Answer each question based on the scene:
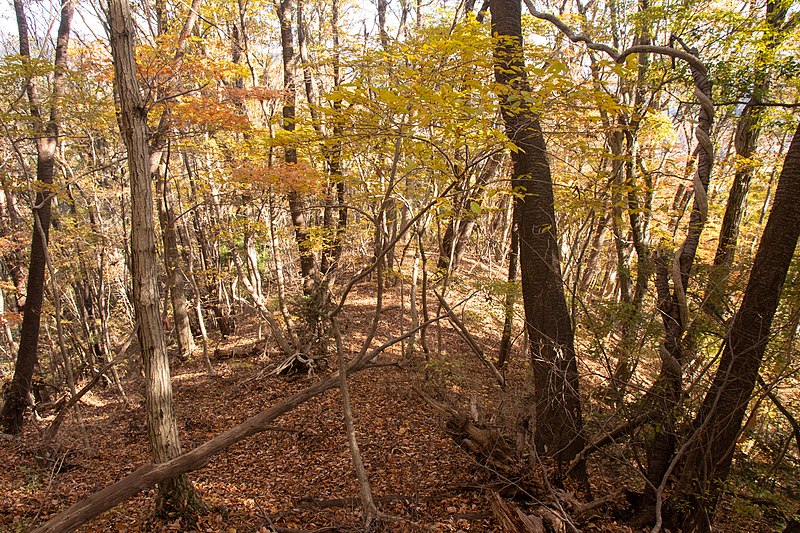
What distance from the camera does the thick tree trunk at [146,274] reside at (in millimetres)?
4227

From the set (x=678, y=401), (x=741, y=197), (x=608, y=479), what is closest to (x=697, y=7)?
(x=741, y=197)

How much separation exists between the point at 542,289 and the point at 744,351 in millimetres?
2018

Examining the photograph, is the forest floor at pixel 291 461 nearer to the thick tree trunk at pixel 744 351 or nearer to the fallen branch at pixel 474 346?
the fallen branch at pixel 474 346

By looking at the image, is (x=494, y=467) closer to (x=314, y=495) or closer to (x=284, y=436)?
(x=314, y=495)

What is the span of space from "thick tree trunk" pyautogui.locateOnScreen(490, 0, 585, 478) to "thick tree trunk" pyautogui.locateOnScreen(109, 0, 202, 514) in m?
4.05

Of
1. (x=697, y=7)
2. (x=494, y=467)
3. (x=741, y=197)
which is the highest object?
(x=697, y=7)

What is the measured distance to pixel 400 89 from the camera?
4.20m

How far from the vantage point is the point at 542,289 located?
516cm

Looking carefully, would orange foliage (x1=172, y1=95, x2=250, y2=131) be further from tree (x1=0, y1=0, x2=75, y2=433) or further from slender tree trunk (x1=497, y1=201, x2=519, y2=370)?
slender tree trunk (x1=497, y1=201, x2=519, y2=370)

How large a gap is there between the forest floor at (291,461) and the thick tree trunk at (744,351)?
1150mm

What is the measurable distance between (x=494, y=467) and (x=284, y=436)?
4.02 meters

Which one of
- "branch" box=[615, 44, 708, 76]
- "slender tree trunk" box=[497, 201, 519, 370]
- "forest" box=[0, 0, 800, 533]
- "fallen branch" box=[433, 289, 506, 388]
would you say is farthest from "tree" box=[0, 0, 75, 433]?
"branch" box=[615, 44, 708, 76]

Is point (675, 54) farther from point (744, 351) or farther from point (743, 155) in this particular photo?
point (743, 155)

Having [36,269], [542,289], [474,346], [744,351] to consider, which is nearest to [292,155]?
[36,269]
